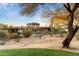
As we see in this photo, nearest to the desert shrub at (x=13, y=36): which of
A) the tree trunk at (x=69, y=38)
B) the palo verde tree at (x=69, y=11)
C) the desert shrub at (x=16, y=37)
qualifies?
the desert shrub at (x=16, y=37)

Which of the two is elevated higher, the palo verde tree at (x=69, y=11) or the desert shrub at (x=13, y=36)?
the palo verde tree at (x=69, y=11)

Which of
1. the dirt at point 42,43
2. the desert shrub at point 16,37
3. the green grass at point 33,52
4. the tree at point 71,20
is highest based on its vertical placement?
the tree at point 71,20

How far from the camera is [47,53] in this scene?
3.70 feet

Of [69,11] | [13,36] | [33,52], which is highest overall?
[69,11]

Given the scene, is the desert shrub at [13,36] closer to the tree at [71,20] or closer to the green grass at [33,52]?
the green grass at [33,52]

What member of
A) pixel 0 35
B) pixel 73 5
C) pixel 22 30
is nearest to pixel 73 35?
pixel 73 5

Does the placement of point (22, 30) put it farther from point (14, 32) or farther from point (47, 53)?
point (47, 53)

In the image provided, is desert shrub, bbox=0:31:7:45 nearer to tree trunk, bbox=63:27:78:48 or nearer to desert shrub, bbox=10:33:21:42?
desert shrub, bbox=10:33:21:42

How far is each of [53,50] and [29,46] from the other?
156 millimetres

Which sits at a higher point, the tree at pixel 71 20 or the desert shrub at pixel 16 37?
the tree at pixel 71 20

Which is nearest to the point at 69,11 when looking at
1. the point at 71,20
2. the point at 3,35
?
the point at 71,20

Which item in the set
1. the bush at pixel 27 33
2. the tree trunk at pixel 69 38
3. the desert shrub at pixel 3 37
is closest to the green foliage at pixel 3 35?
the desert shrub at pixel 3 37

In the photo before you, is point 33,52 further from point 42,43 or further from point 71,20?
point 71,20

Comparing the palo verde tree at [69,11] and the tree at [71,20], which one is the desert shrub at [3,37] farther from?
the tree at [71,20]
